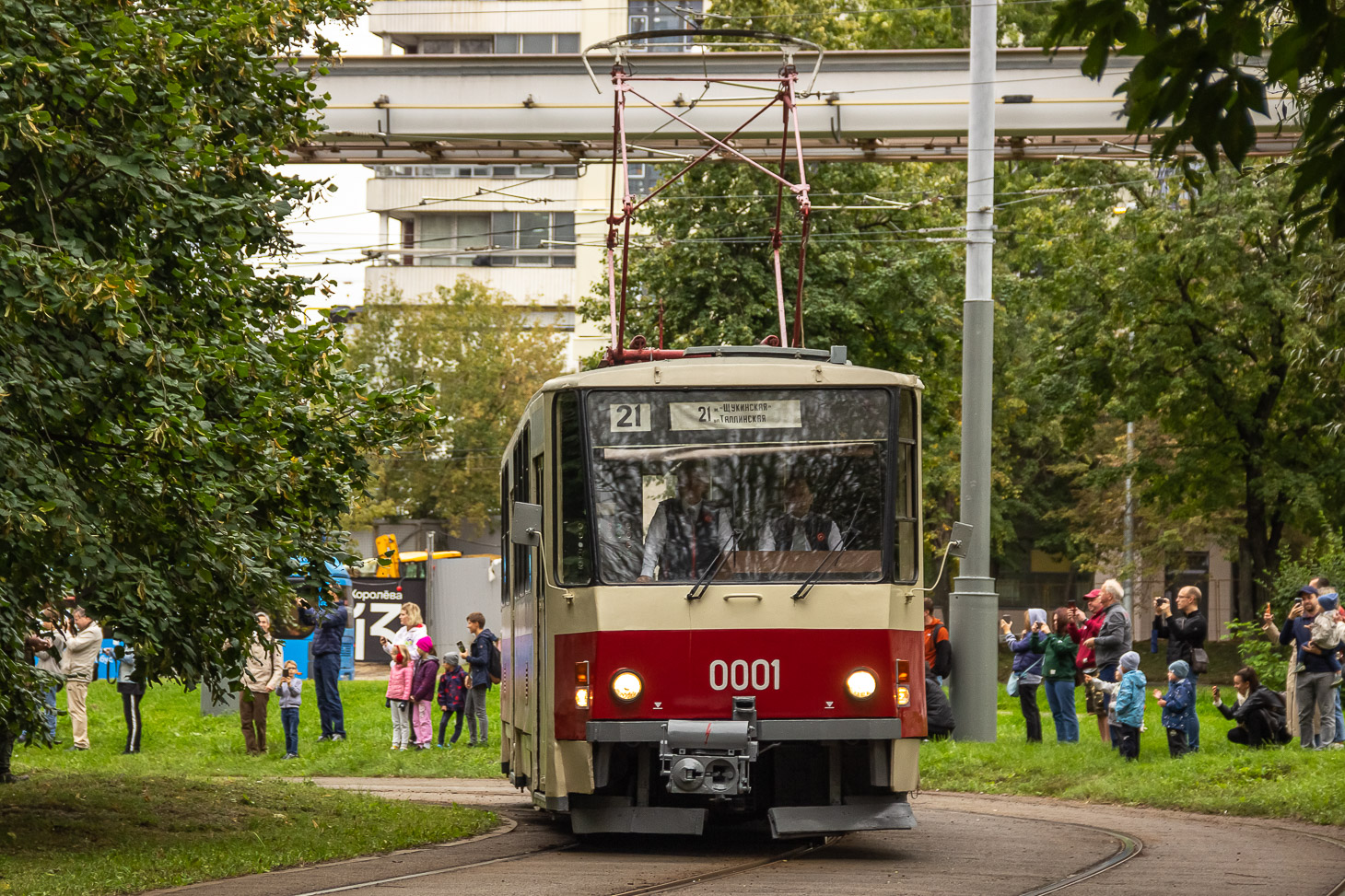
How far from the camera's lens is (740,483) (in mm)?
11922

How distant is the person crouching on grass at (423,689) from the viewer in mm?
22219

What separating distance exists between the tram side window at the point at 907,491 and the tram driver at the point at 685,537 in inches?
43.4

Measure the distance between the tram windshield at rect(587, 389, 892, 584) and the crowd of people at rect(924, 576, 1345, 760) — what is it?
4993 mm

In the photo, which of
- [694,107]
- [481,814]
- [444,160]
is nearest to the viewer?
[481,814]

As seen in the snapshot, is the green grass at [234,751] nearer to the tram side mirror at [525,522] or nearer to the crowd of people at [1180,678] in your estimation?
the crowd of people at [1180,678]

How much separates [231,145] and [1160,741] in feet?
36.8

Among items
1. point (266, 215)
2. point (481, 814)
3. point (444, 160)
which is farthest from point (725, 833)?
point (444, 160)

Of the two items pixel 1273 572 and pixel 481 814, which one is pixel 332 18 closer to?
pixel 481 814

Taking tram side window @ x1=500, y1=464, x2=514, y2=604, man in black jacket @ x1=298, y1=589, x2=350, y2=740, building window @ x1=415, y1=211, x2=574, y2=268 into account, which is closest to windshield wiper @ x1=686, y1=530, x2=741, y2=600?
tram side window @ x1=500, y1=464, x2=514, y2=604

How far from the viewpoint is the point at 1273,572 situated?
35.6 meters

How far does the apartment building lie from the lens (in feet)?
229

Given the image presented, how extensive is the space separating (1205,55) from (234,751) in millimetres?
19873

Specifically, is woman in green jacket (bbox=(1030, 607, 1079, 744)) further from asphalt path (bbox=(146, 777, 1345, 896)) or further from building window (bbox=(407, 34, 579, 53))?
building window (bbox=(407, 34, 579, 53))

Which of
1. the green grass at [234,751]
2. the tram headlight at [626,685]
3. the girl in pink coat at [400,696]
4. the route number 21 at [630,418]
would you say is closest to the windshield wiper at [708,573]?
the tram headlight at [626,685]
